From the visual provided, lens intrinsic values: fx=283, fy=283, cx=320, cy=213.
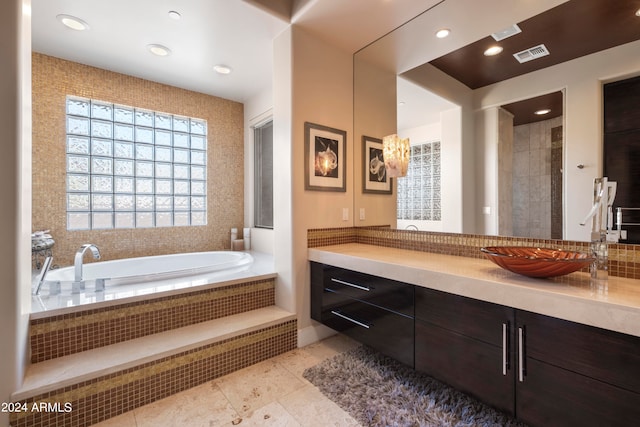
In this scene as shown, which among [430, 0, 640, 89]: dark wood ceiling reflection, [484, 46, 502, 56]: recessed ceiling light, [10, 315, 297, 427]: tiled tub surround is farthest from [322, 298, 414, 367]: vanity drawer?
[484, 46, 502, 56]: recessed ceiling light

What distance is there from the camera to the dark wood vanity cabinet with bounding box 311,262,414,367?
1688 millimetres

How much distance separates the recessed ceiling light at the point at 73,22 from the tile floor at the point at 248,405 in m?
2.90

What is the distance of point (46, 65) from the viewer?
2.79 meters

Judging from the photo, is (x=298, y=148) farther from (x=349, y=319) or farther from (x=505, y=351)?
(x=505, y=351)

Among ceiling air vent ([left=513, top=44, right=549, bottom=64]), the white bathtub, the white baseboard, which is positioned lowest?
the white baseboard

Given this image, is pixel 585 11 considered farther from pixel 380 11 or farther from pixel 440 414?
pixel 440 414

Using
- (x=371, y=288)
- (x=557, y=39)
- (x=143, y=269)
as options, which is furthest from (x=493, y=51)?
(x=143, y=269)

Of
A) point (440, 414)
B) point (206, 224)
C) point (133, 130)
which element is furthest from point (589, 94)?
point (133, 130)

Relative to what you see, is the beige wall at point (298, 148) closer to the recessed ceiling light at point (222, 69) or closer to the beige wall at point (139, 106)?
the recessed ceiling light at point (222, 69)

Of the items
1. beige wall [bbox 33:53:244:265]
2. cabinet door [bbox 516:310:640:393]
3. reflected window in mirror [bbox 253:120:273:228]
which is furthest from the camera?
reflected window in mirror [bbox 253:120:273:228]

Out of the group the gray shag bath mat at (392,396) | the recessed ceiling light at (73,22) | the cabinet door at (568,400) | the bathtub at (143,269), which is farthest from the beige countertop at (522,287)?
the recessed ceiling light at (73,22)

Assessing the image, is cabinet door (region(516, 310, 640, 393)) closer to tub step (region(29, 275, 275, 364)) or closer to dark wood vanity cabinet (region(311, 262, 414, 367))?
dark wood vanity cabinet (region(311, 262, 414, 367))

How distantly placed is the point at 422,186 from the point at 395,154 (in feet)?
1.28

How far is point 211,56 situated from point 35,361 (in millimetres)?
2754
